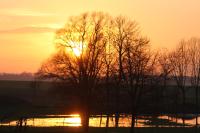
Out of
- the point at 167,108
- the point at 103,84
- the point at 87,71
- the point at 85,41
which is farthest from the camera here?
the point at 167,108

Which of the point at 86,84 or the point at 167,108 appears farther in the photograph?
the point at 167,108

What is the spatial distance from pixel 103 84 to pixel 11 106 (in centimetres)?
3102

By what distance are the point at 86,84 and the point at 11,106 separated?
2999 cm

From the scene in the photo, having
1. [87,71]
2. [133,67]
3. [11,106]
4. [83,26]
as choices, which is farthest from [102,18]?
[11,106]

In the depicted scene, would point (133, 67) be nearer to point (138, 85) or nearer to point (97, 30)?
point (138, 85)


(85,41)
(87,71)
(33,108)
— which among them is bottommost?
(33,108)

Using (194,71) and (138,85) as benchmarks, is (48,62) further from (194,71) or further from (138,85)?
(194,71)

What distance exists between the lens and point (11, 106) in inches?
3418

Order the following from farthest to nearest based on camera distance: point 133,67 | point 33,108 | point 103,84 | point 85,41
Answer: point 33,108, point 85,41, point 103,84, point 133,67

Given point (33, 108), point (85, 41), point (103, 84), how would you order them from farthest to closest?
point (33, 108), point (85, 41), point (103, 84)

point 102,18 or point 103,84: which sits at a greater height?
point 102,18

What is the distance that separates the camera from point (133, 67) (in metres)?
51.6

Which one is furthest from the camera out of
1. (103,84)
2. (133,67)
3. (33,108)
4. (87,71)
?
(33,108)

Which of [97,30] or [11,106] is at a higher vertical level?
[97,30]
